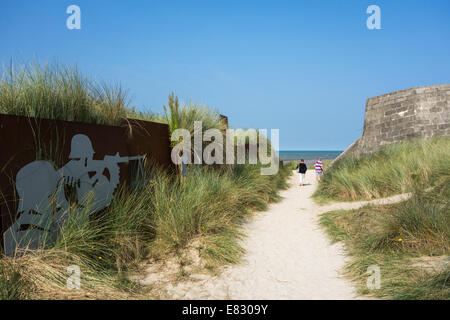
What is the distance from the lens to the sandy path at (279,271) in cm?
359

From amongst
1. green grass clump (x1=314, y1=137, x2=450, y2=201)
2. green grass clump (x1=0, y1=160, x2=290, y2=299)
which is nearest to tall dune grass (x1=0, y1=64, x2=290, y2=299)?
green grass clump (x1=0, y1=160, x2=290, y2=299)

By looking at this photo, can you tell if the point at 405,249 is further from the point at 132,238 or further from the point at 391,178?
the point at 391,178

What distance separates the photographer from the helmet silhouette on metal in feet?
14.0

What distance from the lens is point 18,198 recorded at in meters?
3.47

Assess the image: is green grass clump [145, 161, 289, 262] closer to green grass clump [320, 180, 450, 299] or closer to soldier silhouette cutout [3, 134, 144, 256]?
soldier silhouette cutout [3, 134, 144, 256]

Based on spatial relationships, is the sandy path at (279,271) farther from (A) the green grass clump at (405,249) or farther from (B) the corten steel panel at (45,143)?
(B) the corten steel panel at (45,143)

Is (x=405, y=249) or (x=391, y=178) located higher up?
(x=391, y=178)

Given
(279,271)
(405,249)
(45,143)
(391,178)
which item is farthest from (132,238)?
(391,178)

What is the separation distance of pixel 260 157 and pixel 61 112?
8472 millimetres

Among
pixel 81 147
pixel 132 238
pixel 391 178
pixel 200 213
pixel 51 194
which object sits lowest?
pixel 132 238

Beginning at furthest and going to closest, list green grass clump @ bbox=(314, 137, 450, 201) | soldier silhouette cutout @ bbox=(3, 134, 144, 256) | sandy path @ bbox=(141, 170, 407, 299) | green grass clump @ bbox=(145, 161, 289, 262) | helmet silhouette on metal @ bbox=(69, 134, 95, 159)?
1. green grass clump @ bbox=(314, 137, 450, 201)
2. green grass clump @ bbox=(145, 161, 289, 262)
3. helmet silhouette on metal @ bbox=(69, 134, 95, 159)
4. sandy path @ bbox=(141, 170, 407, 299)
5. soldier silhouette cutout @ bbox=(3, 134, 144, 256)

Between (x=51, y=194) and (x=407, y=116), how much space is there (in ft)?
49.5

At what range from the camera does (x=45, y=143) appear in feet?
12.6
